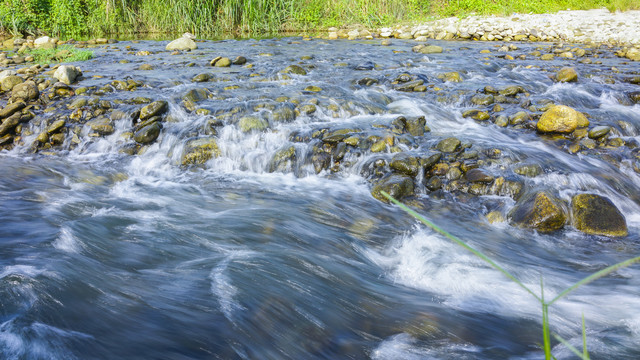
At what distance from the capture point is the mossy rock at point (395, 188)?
4586 mm

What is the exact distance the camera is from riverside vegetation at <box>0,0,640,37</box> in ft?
48.3

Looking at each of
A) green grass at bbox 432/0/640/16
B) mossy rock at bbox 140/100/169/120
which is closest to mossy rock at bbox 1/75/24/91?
mossy rock at bbox 140/100/169/120

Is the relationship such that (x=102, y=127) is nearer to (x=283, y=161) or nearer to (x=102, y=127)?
(x=102, y=127)

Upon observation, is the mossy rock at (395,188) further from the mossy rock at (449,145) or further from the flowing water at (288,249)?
the mossy rock at (449,145)

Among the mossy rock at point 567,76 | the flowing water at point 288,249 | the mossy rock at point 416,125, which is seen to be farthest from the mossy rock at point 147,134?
the mossy rock at point 567,76

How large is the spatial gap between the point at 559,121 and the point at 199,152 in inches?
183

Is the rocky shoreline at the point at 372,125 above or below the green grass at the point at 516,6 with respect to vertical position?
below

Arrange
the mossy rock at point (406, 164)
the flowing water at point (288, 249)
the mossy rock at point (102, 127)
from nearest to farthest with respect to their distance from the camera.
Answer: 1. the flowing water at point (288, 249)
2. the mossy rock at point (406, 164)
3. the mossy rock at point (102, 127)

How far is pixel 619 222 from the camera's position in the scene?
395 cm

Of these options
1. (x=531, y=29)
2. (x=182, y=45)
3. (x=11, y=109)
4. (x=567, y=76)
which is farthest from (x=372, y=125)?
(x=531, y=29)

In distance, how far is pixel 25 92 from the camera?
23.0 feet

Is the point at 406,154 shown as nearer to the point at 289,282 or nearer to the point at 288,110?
the point at 288,110

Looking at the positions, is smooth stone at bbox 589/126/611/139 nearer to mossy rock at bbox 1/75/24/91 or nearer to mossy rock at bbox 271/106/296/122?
mossy rock at bbox 271/106/296/122

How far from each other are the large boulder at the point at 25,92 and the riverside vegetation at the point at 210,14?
8.61 metres
